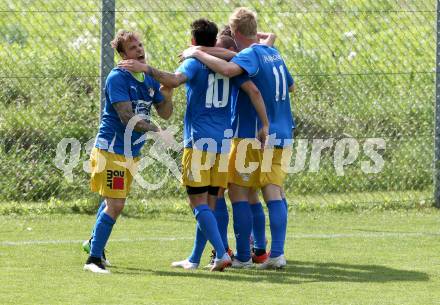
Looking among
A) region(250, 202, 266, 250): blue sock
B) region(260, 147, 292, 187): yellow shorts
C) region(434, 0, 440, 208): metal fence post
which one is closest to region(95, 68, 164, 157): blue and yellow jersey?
region(260, 147, 292, 187): yellow shorts

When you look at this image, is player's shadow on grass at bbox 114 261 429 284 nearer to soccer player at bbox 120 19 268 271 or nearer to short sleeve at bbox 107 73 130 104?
soccer player at bbox 120 19 268 271

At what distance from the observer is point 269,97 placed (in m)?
8.25

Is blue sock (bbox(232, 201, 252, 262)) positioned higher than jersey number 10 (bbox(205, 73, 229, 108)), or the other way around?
jersey number 10 (bbox(205, 73, 229, 108))

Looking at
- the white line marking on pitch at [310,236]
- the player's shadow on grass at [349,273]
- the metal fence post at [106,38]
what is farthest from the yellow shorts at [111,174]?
the metal fence post at [106,38]

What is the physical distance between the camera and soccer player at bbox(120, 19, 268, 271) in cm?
793

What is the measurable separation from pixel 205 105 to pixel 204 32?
527mm

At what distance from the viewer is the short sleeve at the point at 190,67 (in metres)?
7.91

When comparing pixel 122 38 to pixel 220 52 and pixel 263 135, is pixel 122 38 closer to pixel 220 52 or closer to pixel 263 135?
pixel 220 52

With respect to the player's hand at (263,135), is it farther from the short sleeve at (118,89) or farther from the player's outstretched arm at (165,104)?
the short sleeve at (118,89)

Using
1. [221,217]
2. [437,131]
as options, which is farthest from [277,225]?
[437,131]

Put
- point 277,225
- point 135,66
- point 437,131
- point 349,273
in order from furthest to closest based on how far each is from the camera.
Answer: point 437,131 < point 277,225 < point 349,273 < point 135,66

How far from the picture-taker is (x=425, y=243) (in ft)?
30.9

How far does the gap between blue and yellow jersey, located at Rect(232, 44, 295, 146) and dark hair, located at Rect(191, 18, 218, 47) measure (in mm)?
233

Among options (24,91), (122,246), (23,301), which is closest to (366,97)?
(24,91)
